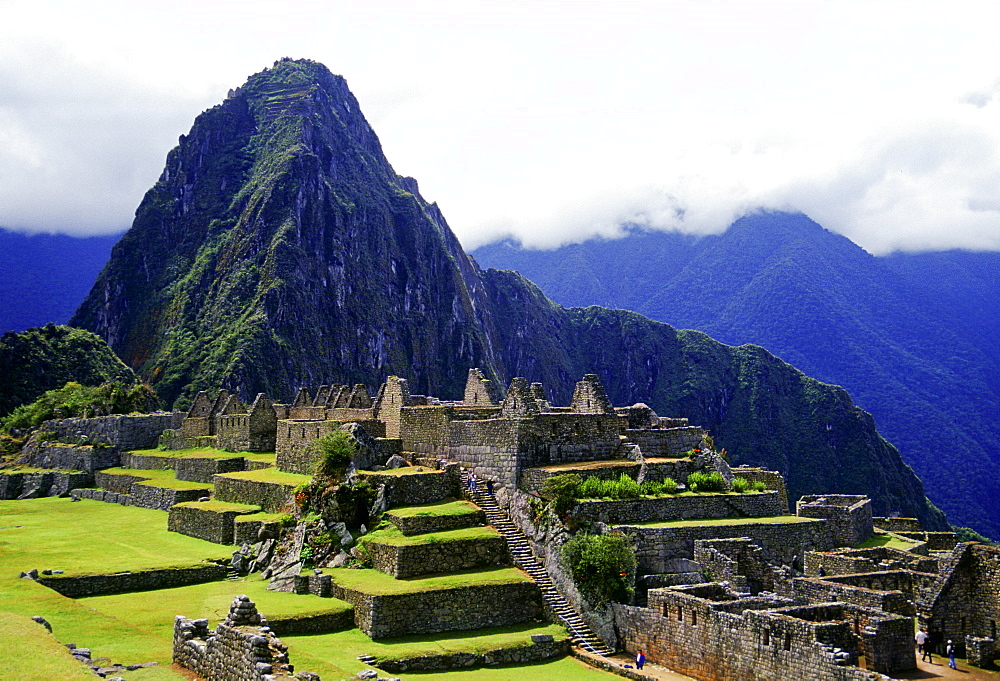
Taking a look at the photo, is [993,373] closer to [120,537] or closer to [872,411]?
[872,411]

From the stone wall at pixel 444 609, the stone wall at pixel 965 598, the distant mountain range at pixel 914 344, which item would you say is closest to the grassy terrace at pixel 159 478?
the stone wall at pixel 444 609

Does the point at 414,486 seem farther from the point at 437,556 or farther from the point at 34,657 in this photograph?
the point at 34,657

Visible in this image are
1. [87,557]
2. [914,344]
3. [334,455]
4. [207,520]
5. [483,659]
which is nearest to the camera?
[483,659]

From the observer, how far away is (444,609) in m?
21.8

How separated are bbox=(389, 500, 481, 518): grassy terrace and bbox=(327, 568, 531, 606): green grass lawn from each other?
7.06 ft

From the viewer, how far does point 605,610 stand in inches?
912

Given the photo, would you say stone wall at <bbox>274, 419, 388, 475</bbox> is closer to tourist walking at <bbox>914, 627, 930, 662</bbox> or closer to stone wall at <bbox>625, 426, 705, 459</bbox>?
stone wall at <bbox>625, 426, 705, 459</bbox>

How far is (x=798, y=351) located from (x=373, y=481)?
7181 inches

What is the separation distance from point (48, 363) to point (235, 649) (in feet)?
352

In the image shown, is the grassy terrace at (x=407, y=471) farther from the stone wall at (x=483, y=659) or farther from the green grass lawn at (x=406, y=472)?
the stone wall at (x=483, y=659)

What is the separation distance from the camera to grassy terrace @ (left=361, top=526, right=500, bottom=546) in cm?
2369

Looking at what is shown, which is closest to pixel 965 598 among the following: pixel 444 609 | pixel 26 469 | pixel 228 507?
pixel 444 609

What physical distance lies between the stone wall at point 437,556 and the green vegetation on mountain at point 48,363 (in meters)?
85.0

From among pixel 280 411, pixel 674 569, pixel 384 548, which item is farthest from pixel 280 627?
pixel 280 411
